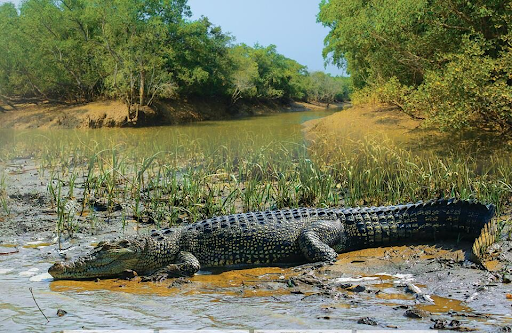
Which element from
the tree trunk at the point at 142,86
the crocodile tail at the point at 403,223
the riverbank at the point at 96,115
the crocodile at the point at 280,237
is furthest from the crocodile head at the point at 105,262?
the tree trunk at the point at 142,86

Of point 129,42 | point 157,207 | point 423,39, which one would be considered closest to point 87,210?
point 157,207

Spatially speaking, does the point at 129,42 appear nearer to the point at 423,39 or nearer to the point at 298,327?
the point at 423,39

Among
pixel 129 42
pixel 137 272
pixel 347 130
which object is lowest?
pixel 137 272

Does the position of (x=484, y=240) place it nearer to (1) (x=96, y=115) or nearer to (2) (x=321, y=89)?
(1) (x=96, y=115)

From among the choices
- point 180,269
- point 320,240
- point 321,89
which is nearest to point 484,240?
point 320,240

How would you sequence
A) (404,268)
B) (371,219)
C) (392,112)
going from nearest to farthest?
(404,268)
(371,219)
(392,112)

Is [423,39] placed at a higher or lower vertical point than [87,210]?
higher

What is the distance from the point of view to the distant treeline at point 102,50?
2977 centimetres

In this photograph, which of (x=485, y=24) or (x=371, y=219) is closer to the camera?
(x=371, y=219)

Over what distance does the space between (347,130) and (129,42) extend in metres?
16.9

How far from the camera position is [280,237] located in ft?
19.7

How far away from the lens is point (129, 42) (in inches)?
1164

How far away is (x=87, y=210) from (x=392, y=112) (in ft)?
48.6

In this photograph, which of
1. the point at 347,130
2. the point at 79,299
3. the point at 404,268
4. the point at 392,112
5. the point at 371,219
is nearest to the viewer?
the point at 79,299
